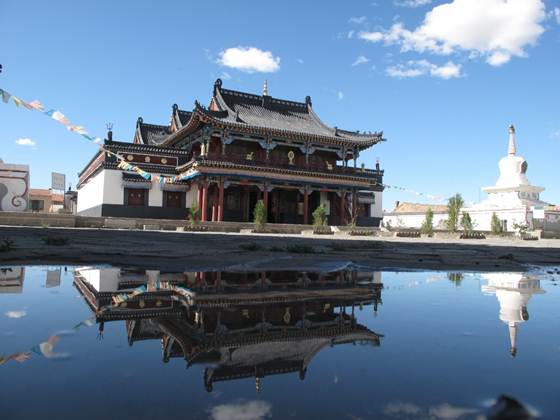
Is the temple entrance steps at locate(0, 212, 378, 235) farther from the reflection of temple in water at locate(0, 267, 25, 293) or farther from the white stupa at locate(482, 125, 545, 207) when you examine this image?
the white stupa at locate(482, 125, 545, 207)

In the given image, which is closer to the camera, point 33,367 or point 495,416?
point 495,416

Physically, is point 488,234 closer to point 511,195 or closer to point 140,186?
point 511,195

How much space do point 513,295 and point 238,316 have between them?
272cm

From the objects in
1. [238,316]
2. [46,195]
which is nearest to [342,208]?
[238,316]

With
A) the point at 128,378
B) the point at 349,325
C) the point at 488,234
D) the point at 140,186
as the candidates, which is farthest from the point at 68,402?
the point at 488,234

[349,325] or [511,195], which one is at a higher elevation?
[511,195]

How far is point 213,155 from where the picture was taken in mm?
26469

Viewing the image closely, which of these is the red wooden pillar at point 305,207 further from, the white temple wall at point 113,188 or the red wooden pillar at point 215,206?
the white temple wall at point 113,188

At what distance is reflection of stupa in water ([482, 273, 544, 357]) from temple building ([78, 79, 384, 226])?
71.8ft

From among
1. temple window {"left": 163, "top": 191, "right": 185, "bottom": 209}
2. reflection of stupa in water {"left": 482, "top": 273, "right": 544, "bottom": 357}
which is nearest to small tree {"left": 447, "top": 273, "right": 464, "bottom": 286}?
reflection of stupa in water {"left": 482, "top": 273, "right": 544, "bottom": 357}

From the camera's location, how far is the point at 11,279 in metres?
4.27

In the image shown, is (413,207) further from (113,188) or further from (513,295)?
(513,295)

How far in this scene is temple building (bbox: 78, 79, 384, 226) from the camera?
27.3 m

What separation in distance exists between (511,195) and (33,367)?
4448cm
